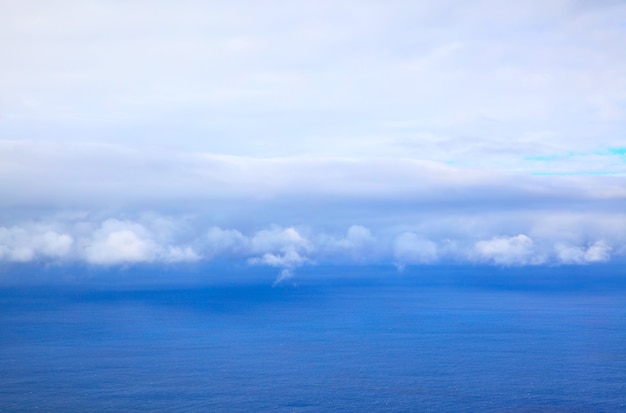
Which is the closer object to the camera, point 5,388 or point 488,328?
point 5,388

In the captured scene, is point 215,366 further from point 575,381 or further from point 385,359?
point 575,381

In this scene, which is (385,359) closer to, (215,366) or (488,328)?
(215,366)

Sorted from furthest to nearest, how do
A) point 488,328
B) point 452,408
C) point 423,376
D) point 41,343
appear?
point 488,328 → point 41,343 → point 423,376 → point 452,408

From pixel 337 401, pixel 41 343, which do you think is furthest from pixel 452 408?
pixel 41 343

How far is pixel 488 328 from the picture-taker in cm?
16300

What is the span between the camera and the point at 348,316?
200 metres

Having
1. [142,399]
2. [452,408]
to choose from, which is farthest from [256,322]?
[452,408]

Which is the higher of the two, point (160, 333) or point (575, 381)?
point (160, 333)

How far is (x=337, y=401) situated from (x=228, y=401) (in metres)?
16.5

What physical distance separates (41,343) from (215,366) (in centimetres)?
5294

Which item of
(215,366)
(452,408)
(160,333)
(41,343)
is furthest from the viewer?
(160,333)

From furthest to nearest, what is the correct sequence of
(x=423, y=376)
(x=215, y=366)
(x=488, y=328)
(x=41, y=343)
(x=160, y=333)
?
(x=488, y=328), (x=160, y=333), (x=41, y=343), (x=215, y=366), (x=423, y=376)

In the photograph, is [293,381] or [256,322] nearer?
[293,381]

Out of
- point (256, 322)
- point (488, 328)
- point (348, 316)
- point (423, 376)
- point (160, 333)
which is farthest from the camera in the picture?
point (348, 316)
